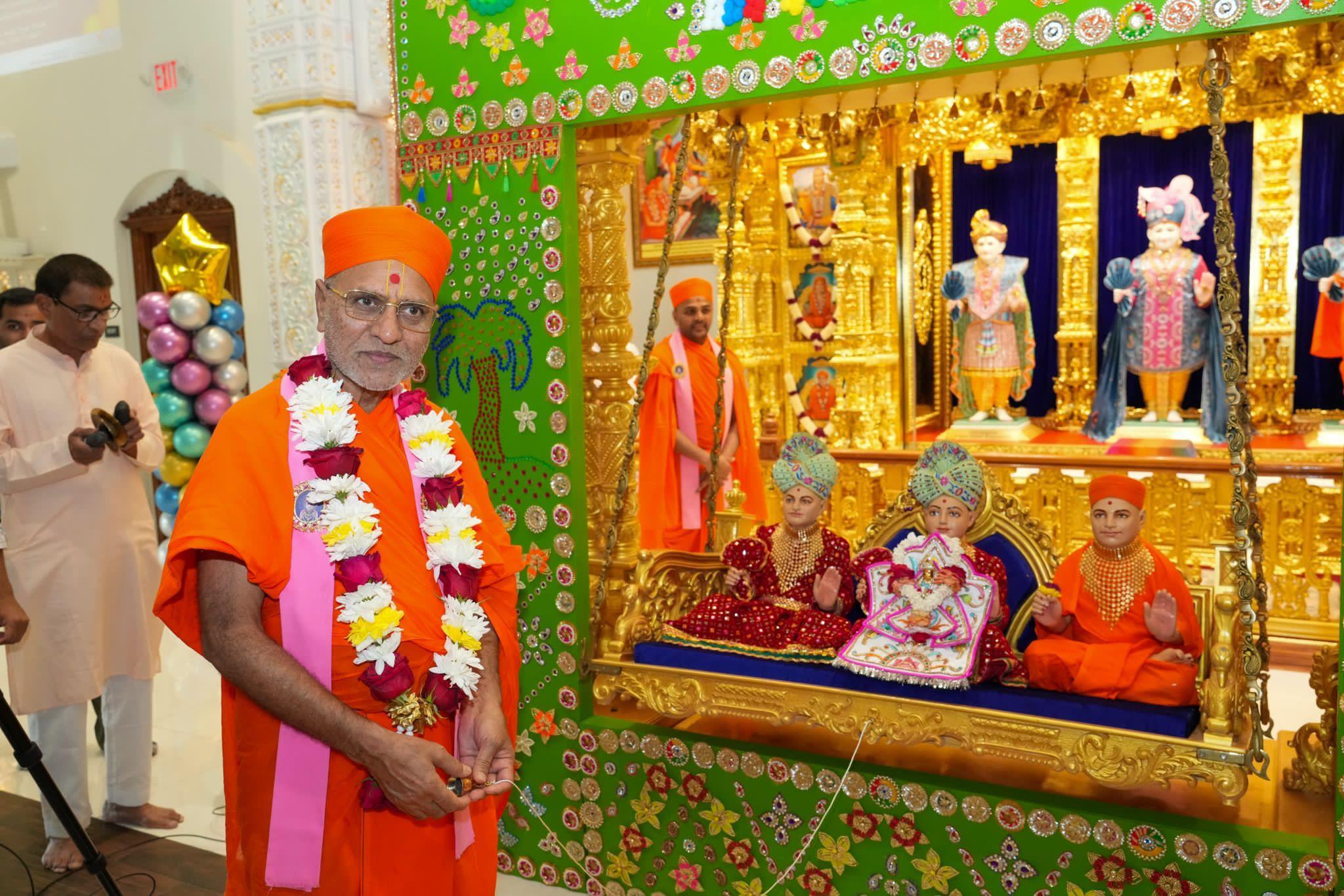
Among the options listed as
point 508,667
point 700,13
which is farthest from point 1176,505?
point 508,667

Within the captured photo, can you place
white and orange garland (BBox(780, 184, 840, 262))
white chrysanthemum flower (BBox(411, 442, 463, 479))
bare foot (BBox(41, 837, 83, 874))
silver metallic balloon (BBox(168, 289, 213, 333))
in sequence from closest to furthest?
white chrysanthemum flower (BBox(411, 442, 463, 479)) < bare foot (BBox(41, 837, 83, 874)) < silver metallic balloon (BBox(168, 289, 213, 333)) < white and orange garland (BBox(780, 184, 840, 262))

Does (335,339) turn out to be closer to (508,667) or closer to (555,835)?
(508,667)

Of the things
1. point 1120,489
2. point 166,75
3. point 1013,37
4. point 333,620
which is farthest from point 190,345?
point 1120,489

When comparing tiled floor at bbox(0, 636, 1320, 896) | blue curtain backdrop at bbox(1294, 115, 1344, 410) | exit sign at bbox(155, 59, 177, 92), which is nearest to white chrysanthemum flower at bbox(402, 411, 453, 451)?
tiled floor at bbox(0, 636, 1320, 896)

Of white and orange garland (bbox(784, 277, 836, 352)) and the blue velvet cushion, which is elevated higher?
white and orange garland (bbox(784, 277, 836, 352))

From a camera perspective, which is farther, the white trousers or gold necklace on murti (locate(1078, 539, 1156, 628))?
the white trousers

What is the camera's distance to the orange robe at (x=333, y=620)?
1.93 metres

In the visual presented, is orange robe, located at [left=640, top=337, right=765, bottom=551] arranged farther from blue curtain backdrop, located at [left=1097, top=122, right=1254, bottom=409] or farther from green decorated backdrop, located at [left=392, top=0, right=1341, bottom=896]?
blue curtain backdrop, located at [left=1097, top=122, right=1254, bottom=409]

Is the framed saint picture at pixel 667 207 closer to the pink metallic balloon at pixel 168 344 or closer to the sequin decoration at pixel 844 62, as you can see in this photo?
the pink metallic balloon at pixel 168 344

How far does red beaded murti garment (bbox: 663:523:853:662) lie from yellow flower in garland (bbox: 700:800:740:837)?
0.49m

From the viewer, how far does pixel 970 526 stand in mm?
3576

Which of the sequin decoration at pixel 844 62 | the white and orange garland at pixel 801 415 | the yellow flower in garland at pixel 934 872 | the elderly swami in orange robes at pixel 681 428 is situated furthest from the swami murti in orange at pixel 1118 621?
the white and orange garland at pixel 801 415

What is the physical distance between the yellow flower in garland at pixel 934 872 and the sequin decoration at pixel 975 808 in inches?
6.4

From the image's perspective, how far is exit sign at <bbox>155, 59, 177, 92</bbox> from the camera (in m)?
6.94
